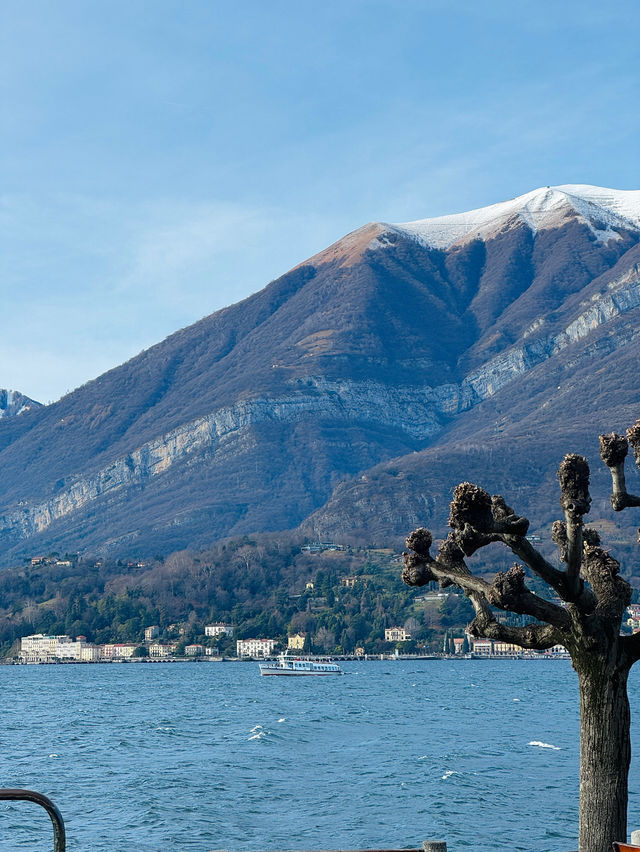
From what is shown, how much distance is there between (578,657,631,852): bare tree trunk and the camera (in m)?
14.6

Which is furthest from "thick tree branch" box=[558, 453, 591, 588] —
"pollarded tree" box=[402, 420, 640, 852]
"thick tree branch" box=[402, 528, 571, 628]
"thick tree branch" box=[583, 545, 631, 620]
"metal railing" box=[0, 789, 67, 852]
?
"metal railing" box=[0, 789, 67, 852]

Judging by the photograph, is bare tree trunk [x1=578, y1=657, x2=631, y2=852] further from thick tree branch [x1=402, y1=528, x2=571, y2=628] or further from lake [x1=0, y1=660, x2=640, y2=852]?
lake [x1=0, y1=660, x2=640, y2=852]

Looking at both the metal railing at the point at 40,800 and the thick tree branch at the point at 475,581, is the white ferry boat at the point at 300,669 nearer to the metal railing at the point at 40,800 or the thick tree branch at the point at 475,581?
the thick tree branch at the point at 475,581

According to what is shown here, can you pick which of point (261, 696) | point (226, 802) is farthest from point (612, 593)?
point (261, 696)

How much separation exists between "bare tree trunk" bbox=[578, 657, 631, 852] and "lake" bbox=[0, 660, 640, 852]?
22.4 m

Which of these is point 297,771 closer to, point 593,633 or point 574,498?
point 593,633

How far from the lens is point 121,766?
196 ft

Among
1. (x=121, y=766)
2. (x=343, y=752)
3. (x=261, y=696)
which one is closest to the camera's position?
(x=121, y=766)

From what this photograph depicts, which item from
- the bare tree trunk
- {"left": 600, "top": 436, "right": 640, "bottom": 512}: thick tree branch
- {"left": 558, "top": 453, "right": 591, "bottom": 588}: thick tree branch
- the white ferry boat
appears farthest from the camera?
the white ferry boat

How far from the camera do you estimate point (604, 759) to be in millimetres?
14711

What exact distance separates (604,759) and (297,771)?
43.9 meters

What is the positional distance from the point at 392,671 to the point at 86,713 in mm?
83945

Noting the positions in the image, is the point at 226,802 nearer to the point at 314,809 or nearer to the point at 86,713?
the point at 314,809

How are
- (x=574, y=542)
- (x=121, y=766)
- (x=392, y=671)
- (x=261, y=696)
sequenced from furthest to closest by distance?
(x=392, y=671)
(x=261, y=696)
(x=121, y=766)
(x=574, y=542)
